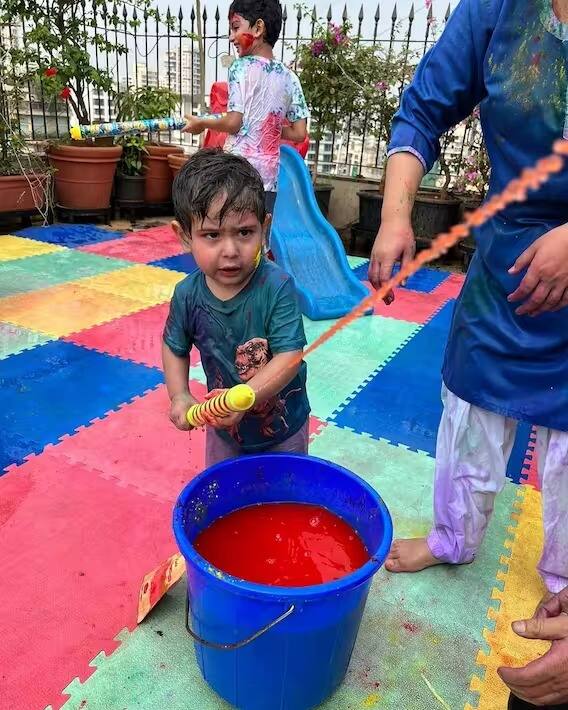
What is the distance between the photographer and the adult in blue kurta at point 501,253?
1.08 metres

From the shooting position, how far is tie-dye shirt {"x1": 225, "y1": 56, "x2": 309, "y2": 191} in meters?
3.18

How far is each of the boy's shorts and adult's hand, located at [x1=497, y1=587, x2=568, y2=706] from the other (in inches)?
29.1

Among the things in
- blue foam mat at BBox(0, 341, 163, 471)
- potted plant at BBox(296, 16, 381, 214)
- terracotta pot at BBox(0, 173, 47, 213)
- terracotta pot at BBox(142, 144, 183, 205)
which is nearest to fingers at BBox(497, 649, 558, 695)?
blue foam mat at BBox(0, 341, 163, 471)

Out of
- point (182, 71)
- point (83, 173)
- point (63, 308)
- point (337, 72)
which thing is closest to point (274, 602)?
point (63, 308)

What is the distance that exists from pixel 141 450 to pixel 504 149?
1540 mm

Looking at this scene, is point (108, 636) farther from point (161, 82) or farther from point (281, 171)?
point (161, 82)

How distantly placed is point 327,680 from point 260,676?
155 millimetres

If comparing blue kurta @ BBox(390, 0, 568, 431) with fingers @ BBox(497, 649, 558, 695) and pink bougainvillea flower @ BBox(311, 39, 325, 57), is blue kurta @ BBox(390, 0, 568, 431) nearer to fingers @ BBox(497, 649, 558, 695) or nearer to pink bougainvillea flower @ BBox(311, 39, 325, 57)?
fingers @ BBox(497, 649, 558, 695)

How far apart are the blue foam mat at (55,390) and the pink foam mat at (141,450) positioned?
0.08 meters

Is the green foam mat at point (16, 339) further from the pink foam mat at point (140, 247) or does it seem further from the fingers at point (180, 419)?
the fingers at point (180, 419)

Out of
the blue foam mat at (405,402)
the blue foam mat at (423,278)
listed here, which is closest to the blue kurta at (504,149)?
the blue foam mat at (405,402)

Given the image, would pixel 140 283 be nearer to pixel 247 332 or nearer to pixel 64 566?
pixel 64 566

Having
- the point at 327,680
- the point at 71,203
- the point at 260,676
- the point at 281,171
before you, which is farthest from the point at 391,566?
the point at 71,203

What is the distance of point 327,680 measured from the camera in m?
1.21
